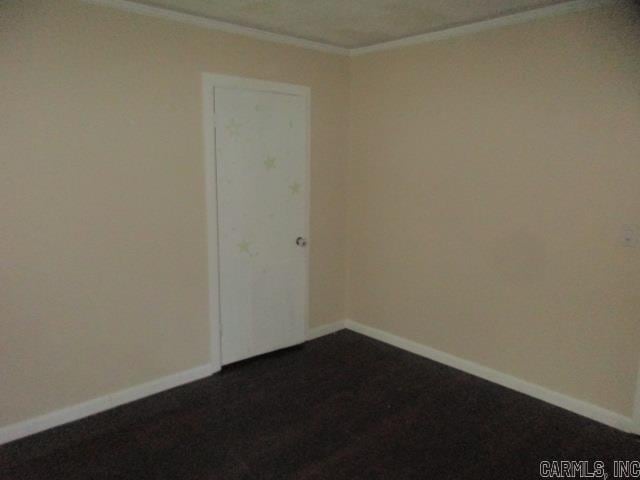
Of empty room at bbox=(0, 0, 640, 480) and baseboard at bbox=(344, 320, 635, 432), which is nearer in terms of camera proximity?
empty room at bbox=(0, 0, 640, 480)

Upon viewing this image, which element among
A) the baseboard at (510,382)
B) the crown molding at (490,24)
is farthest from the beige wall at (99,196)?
the baseboard at (510,382)

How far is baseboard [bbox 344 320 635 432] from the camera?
2793 mm

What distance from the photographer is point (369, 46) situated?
12.3 ft

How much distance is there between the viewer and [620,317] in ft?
8.87

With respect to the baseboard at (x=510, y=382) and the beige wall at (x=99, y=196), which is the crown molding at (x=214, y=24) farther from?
the baseboard at (x=510, y=382)

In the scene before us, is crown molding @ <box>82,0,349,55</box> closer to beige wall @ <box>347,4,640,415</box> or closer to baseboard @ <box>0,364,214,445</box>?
beige wall @ <box>347,4,640,415</box>

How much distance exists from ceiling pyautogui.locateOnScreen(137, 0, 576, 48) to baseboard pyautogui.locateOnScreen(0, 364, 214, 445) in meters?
2.41

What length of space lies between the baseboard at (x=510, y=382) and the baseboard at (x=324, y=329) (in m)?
0.15

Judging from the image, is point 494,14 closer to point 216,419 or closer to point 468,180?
point 468,180

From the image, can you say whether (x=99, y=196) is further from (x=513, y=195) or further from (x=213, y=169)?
(x=513, y=195)

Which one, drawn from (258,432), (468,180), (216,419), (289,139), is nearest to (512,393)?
(468,180)

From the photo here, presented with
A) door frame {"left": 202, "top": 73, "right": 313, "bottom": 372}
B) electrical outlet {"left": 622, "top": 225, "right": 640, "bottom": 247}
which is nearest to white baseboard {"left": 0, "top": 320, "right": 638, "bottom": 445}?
door frame {"left": 202, "top": 73, "right": 313, "bottom": 372}

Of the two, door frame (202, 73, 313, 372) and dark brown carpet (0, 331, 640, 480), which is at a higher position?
door frame (202, 73, 313, 372)

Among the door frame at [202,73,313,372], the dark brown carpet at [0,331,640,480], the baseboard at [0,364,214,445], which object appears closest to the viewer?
the dark brown carpet at [0,331,640,480]
